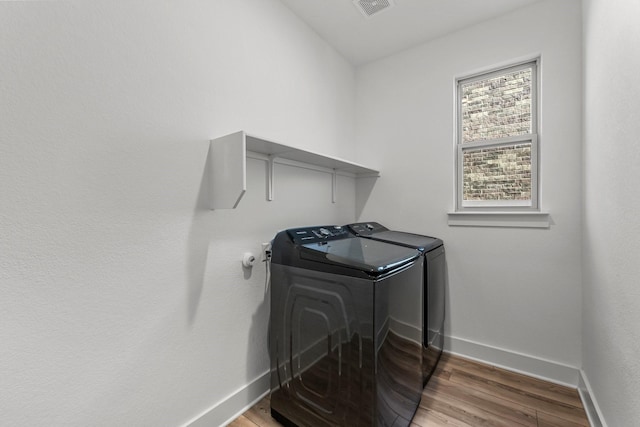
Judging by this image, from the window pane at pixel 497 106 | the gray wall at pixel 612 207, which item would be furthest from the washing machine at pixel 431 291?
the window pane at pixel 497 106

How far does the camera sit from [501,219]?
1.99 metres

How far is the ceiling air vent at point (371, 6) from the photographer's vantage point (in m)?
1.88

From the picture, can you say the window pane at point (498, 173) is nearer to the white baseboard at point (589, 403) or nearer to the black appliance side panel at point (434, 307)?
the black appliance side panel at point (434, 307)

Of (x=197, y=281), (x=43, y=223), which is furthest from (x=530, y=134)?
(x=43, y=223)

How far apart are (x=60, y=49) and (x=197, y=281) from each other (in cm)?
106

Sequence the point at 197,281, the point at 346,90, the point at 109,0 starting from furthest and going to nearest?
1. the point at 346,90
2. the point at 197,281
3. the point at 109,0

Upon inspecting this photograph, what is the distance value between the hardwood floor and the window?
120 centimetres

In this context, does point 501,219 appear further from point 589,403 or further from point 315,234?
point 315,234

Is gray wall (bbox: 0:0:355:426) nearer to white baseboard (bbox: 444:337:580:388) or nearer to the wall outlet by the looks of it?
the wall outlet

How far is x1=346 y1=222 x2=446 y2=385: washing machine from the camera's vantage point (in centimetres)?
177

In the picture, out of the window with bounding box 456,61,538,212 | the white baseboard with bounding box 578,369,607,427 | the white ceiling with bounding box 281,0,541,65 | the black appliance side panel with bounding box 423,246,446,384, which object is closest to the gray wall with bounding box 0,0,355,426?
the white ceiling with bounding box 281,0,541,65

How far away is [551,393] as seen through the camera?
1.72 metres

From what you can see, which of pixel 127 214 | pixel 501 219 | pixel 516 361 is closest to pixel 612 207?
pixel 501 219

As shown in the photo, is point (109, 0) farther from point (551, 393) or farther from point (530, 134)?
point (551, 393)
